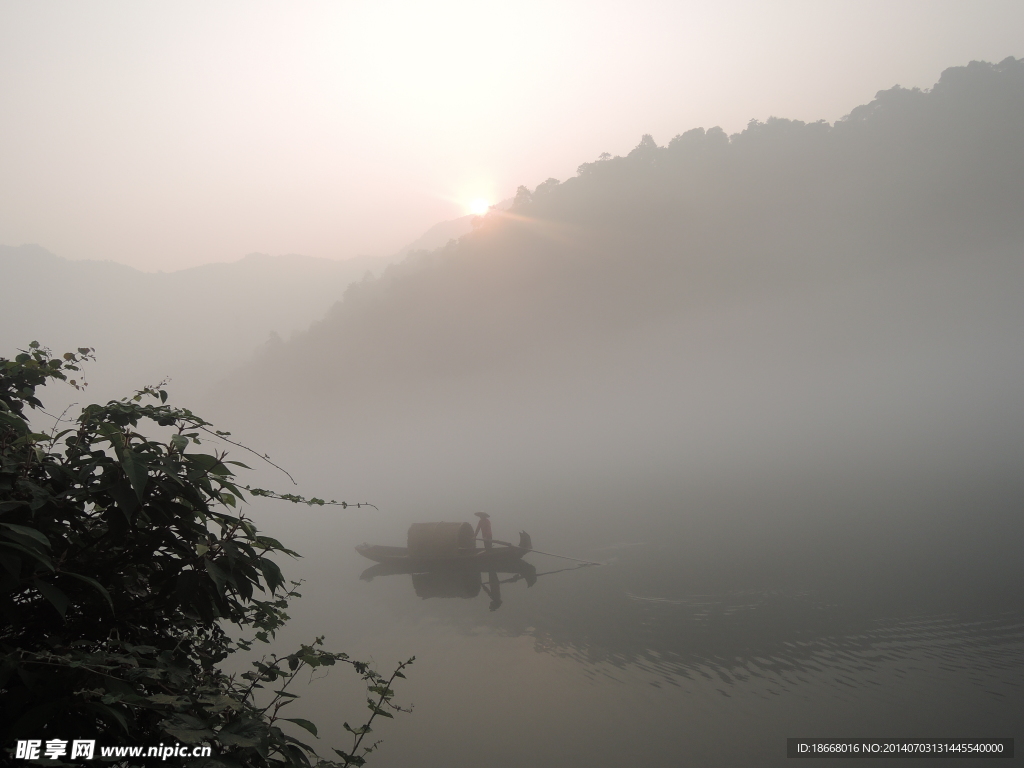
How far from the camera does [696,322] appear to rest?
92.5 metres

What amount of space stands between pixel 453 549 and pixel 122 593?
17.6 metres

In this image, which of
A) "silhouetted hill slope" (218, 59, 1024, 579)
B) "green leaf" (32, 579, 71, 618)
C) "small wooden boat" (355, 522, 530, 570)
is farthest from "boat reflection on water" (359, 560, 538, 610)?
"silhouetted hill slope" (218, 59, 1024, 579)

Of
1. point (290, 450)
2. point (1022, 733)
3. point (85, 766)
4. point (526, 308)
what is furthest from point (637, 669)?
point (290, 450)

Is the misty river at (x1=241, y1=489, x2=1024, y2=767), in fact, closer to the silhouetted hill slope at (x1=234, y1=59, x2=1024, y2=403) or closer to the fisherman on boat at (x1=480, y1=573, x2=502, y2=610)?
the fisherman on boat at (x1=480, y1=573, x2=502, y2=610)

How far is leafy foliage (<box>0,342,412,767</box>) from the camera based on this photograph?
1.70m

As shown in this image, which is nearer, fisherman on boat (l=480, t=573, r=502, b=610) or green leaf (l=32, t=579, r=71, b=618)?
green leaf (l=32, t=579, r=71, b=618)

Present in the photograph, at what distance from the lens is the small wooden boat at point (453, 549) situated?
63.0 ft

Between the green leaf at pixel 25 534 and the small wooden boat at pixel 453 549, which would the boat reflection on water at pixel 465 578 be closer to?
the small wooden boat at pixel 453 549

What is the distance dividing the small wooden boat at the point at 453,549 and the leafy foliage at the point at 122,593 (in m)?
17.2

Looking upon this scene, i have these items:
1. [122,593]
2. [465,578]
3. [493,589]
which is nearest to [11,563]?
[122,593]

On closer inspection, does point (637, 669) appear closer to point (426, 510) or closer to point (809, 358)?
point (426, 510)

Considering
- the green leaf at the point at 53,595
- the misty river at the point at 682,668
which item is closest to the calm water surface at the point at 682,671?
the misty river at the point at 682,668

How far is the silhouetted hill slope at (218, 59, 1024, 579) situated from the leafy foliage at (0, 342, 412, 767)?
41.9 metres

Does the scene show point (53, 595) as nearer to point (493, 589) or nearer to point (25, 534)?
point (25, 534)
